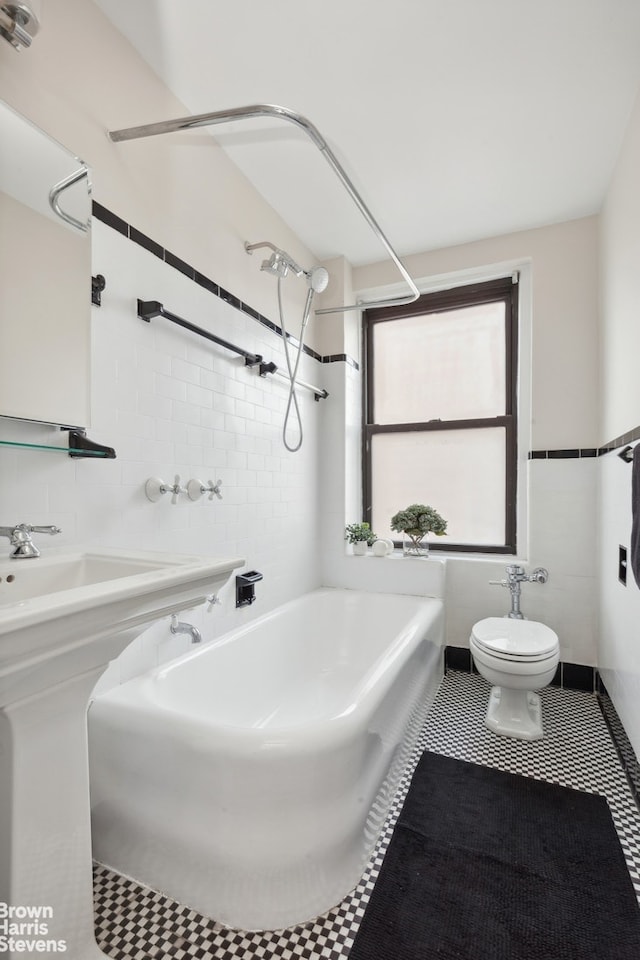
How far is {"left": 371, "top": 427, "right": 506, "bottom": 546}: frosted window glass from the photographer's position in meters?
2.98

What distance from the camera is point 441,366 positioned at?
123 inches

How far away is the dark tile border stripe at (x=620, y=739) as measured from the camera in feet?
5.52

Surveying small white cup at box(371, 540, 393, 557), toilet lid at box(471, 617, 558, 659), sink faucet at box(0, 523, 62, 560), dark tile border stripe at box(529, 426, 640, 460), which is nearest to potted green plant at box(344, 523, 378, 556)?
small white cup at box(371, 540, 393, 557)

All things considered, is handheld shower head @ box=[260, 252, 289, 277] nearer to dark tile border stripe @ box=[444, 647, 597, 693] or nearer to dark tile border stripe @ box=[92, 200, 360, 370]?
dark tile border stripe @ box=[92, 200, 360, 370]

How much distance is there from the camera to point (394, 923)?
3.93ft

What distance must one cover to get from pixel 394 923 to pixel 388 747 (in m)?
0.44

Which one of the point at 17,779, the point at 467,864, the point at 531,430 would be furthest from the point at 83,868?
the point at 531,430

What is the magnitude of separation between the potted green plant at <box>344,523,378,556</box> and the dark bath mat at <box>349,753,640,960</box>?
4.59ft

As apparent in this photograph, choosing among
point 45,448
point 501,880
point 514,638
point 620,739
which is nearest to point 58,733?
point 45,448

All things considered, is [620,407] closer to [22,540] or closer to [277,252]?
[277,252]

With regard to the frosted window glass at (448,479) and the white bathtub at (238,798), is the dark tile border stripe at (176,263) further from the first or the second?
the white bathtub at (238,798)

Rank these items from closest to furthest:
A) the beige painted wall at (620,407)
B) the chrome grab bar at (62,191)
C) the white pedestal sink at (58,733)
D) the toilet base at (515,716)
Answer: the white pedestal sink at (58,733) → the chrome grab bar at (62,191) → the beige painted wall at (620,407) → the toilet base at (515,716)

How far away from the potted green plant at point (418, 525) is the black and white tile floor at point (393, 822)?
0.77 m

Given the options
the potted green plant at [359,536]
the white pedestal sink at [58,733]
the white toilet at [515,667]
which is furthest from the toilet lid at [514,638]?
the white pedestal sink at [58,733]
